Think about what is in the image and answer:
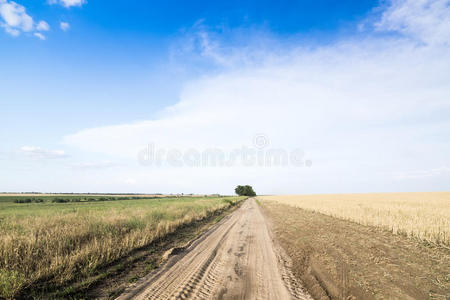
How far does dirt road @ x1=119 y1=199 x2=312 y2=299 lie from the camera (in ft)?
15.9

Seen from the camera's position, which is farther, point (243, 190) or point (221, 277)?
point (243, 190)

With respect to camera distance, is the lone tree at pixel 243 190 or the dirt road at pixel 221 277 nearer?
the dirt road at pixel 221 277

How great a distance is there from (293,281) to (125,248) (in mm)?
6468

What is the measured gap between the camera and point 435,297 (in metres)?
5.03

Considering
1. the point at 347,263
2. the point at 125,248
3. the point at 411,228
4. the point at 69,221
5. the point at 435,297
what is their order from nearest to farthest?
the point at 435,297
the point at 347,263
the point at 125,248
the point at 69,221
the point at 411,228

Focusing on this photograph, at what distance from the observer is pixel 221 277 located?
5.88 metres

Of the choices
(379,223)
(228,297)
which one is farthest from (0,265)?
(379,223)

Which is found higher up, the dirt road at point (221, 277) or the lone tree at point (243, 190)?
the dirt road at point (221, 277)

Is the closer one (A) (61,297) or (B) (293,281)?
(A) (61,297)

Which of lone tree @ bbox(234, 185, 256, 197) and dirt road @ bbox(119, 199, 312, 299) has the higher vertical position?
dirt road @ bbox(119, 199, 312, 299)

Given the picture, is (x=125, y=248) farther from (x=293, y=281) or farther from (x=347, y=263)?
(x=347, y=263)

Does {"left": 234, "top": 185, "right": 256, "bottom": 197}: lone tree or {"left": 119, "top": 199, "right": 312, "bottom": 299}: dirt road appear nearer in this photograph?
{"left": 119, "top": 199, "right": 312, "bottom": 299}: dirt road

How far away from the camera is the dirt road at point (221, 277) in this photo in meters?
4.84

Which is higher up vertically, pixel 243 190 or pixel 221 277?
pixel 221 277
